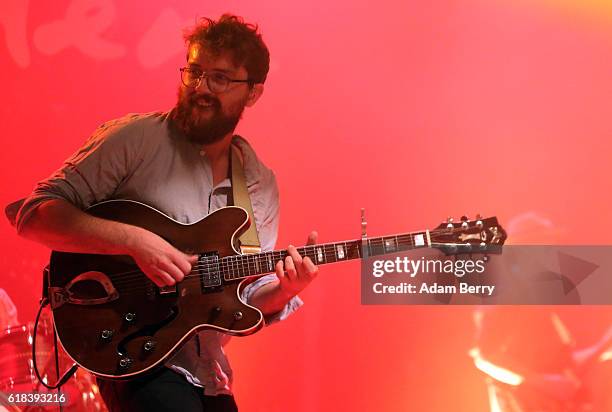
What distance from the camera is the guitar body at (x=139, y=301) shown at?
2.38 metres

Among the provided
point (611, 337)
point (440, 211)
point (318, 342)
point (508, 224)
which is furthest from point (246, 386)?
point (611, 337)

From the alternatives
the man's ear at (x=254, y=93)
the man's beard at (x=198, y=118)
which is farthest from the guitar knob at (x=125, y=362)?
the man's ear at (x=254, y=93)

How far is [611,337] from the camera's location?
3.24 metres

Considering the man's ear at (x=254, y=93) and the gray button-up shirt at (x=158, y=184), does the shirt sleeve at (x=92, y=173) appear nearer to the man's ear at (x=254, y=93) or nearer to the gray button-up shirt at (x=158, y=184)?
the gray button-up shirt at (x=158, y=184)

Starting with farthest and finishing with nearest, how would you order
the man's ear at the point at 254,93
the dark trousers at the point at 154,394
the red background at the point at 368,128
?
the red background at the point at 368,128
the man's ear at the point at 254,93
the dark trousers at the point at 154,394

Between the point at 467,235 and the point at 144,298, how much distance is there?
1164mm

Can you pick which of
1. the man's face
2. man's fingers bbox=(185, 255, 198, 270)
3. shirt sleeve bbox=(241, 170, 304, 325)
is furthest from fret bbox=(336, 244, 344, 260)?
the man's face

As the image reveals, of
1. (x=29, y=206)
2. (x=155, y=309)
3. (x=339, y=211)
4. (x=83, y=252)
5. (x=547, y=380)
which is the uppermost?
(x=339, y=211)

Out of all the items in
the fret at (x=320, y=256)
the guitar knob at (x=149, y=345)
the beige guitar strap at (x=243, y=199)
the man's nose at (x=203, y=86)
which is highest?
the man's nose at (x=203, y=86)

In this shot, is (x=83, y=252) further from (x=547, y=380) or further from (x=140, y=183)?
(x=547, y=380)

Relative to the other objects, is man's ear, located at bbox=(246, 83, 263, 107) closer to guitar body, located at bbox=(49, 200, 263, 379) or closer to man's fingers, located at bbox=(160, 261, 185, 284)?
guitar body, located at bbox=(49, 200, 263, 379)

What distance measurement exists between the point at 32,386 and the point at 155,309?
1168mm

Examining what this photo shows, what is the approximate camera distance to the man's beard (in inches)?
109

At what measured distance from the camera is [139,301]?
2443mm
